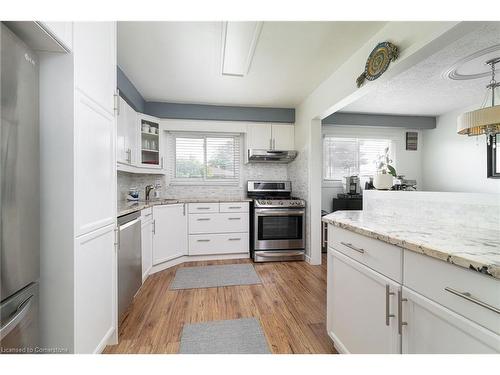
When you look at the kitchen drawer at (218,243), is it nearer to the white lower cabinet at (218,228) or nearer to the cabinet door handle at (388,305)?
the white lower cabinet at (218,228)

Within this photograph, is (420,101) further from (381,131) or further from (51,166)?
(51,166)

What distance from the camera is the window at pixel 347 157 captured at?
4246 mm

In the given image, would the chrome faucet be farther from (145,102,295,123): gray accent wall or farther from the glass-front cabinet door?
(145,102,295,123): gray accent wall

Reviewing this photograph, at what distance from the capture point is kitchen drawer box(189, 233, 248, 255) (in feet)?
10.5

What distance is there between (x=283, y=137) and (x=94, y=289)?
128 inches

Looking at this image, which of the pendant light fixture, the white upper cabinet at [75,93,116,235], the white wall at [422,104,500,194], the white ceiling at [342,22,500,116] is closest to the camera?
the white upper cabinet at [75,93,116,235]

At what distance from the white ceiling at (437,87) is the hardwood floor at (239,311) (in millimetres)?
2480

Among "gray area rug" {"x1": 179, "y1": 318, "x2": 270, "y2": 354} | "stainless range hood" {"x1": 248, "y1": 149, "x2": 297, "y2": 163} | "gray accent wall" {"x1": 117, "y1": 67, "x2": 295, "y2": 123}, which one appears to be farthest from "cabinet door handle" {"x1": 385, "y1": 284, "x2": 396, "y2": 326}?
"gray accent wall" {"x1": 117, "y1": 67, "x2": 295, "y2": 123}

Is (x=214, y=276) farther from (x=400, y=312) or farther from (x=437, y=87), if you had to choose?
(x=437, y=87)

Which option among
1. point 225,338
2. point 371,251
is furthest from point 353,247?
point 225,338

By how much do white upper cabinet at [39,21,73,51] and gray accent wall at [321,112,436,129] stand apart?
12.0 ft

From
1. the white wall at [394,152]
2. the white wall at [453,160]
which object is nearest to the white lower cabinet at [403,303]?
the white wall at [394,152]

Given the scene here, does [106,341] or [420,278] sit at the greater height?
[420,278]

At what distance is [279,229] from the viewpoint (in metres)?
3.31
